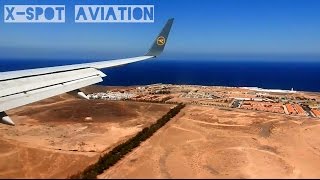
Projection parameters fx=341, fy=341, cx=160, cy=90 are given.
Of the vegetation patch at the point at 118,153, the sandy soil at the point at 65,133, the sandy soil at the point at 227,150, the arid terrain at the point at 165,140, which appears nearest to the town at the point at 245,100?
the arid terrain at the point at 165,140

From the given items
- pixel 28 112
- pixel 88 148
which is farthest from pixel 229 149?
pixel 28 112

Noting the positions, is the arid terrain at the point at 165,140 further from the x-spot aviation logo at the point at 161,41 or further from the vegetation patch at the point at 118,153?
the x-spot aviation logo at the point at 161,41

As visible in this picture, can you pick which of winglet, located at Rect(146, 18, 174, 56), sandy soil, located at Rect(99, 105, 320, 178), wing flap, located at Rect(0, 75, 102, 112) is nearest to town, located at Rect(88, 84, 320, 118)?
sandy soil, located at Rect(99, 105, 320, 178)

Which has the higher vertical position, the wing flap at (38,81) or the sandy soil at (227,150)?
the wing flap at (38,81)

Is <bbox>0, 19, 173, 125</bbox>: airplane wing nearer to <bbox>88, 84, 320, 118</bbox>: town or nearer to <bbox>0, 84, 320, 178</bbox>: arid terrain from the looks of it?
<bbox>0, 84, 320, 178</bbox>: arid terrain

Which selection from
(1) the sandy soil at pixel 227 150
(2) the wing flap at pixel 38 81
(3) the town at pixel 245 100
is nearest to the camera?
(2) the wing flap at pixel 38 81

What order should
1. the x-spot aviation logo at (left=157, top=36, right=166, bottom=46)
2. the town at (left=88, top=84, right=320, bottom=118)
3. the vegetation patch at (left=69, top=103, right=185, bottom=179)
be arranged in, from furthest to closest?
the town at (left=88, top=84, right=320, bottom=118)
the x-spot aviation logo at (left=157, top=36, right=166, bottom=46)
the vegetation patch at (left=69, top=103, right=185, bottom=179)
